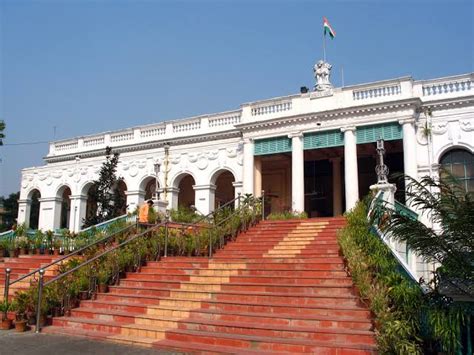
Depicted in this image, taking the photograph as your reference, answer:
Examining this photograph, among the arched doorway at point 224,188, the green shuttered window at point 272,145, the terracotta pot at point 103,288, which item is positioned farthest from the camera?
the arched doorway at point 224,188

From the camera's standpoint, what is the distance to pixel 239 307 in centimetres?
900

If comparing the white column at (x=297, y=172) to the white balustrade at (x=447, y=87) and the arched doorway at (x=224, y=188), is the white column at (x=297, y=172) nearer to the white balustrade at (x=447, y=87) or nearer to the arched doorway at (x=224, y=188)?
the white balustrade at (x=447, y=87)

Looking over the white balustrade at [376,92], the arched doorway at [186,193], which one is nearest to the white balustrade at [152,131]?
the arched doorway at [186,193]

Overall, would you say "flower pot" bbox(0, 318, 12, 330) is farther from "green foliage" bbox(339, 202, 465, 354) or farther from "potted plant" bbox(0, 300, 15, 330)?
"green foliage" bbox(339, 202, 465, 354)

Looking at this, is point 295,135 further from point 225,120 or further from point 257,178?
point 225,120

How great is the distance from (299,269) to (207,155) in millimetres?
13483

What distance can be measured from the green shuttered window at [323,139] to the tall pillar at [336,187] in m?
2.90

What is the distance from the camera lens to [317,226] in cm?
Result: 1498

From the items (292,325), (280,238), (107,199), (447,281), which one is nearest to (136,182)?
(107,199)

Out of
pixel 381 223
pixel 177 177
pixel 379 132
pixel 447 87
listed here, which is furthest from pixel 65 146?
pixel 381 223

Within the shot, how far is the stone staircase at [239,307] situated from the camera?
24.7 feet

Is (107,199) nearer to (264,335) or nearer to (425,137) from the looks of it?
(425,137)

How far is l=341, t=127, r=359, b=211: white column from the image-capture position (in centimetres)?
1824

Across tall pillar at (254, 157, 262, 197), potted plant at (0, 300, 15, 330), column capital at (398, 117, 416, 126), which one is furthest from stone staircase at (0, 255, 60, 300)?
column capital at (398, 117, 416, 126)
